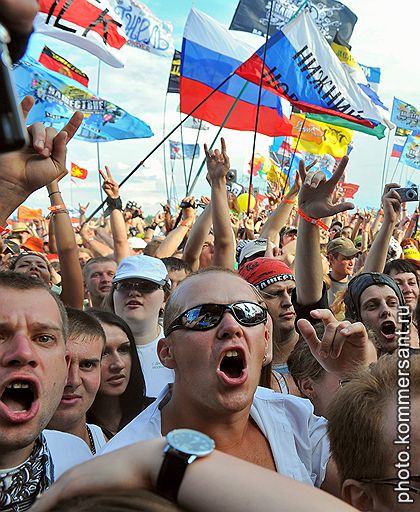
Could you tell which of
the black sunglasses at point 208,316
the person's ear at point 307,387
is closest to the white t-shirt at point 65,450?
the black sunglasses at point 208,316

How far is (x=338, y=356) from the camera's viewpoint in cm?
231

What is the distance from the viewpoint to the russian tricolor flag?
10.5 meters

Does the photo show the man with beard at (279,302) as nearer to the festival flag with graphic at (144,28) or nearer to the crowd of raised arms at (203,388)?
the crowd of raised arms at (203,388)

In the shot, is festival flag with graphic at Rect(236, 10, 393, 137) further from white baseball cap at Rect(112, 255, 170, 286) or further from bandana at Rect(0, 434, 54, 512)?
bandana at Rect(0, 434, 54, 512)

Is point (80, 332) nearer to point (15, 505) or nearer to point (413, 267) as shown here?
point (15, 505)

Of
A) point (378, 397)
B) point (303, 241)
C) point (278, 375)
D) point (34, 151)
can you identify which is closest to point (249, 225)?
point (303, 241)

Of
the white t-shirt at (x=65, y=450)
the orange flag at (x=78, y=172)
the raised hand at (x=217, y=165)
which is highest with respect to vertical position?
the raised hand at (x=217, y=165)

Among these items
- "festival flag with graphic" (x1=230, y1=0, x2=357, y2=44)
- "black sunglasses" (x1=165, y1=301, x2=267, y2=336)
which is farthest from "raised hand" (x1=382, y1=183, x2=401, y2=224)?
"festival flag with graphic" (x1=230, y1=0, x2=357, y2=44)

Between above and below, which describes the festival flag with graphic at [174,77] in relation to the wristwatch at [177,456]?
above

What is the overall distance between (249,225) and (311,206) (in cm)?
419

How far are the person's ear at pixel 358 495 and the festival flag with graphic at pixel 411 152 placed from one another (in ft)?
77.0

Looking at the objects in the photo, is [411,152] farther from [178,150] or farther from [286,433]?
[286,433]

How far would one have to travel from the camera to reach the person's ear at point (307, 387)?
281 centimetres

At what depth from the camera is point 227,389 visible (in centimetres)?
207
